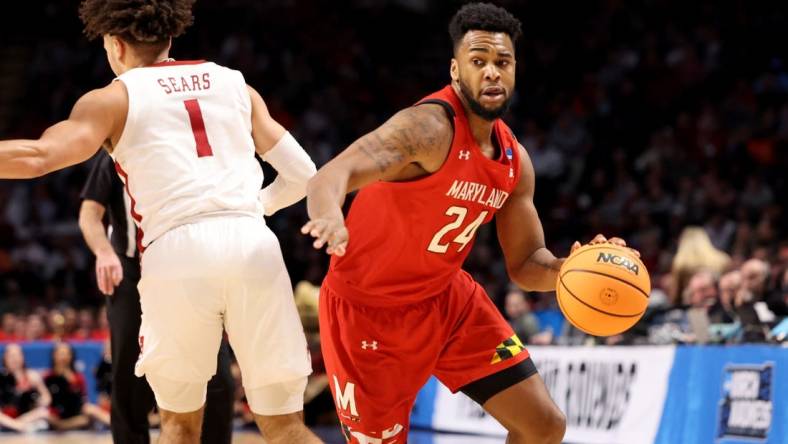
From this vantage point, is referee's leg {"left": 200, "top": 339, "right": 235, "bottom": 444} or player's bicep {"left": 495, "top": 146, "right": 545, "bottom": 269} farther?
referee's leg {"left": 200, "top": 339, "right": 235, "bottom": 444}

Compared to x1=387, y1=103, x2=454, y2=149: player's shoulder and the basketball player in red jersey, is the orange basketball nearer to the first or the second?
the basketball player in red jersey

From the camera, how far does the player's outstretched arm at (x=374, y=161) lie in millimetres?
3582

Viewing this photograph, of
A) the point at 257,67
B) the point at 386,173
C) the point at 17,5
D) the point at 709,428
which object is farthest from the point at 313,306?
the point at 17,5

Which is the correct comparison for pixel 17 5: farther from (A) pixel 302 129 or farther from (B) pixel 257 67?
(A) pixel 302 129

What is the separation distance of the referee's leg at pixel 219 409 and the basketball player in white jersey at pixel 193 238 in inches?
52.1

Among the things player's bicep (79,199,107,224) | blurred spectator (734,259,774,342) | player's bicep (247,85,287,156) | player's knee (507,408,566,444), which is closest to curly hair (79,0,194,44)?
player's bicep (247,85,287,156)

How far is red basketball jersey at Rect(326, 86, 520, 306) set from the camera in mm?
4469

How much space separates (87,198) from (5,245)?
39.7 ft

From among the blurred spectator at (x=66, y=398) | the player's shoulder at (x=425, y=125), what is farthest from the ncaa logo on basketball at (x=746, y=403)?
the blurred spectator at (x=66, y=398)

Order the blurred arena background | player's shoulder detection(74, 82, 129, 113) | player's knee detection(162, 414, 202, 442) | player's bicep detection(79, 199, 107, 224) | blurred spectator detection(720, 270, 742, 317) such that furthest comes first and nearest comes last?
blurred spectator detection(720, 270, 742, 317) < the blurred arena background < player's bicep detection(79, 199, 107, 224) < player's knee detection(162, 414, 202, 442) < player's shoulder detection(74, 82, 129, 113)

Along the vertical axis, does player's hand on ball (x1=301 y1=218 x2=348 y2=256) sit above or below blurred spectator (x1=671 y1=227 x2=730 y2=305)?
below

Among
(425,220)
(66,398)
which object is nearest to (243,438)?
(66,398)

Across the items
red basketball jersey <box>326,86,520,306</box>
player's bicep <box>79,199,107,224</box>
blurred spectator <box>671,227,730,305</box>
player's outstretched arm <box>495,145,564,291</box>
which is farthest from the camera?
blurred spectator <box>671,227,730,305</box>

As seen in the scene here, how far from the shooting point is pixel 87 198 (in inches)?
230
